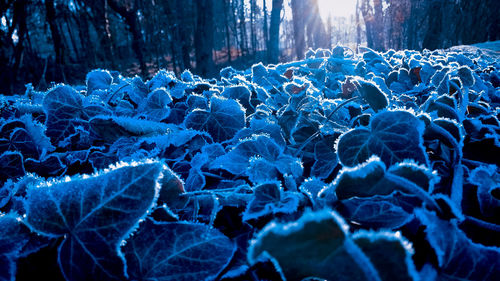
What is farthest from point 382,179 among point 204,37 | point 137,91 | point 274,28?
point 274,28

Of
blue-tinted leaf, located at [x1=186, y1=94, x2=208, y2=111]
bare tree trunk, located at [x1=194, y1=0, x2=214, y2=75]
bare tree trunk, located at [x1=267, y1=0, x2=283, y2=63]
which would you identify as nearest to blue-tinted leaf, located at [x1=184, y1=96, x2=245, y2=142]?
blue-tinted leaf, located at [x1=186, y1=94, x2=208, y2=111]

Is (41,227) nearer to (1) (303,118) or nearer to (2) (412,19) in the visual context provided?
(1) (303,118)

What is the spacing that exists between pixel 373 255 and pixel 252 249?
146 mm

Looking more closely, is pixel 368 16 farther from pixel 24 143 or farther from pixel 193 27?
pixel 24 143

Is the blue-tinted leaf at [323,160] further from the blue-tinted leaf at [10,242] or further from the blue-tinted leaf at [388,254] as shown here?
the blue-tinted leaf at [10,242]

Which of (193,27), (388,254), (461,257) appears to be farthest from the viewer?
(193,27)

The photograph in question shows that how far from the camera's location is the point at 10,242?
1.66ft

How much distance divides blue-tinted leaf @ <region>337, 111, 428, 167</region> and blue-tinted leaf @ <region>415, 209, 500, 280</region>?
0.21 meters

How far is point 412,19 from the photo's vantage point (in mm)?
12734

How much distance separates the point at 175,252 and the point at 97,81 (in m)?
1.47

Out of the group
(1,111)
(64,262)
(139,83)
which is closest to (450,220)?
(64,262)

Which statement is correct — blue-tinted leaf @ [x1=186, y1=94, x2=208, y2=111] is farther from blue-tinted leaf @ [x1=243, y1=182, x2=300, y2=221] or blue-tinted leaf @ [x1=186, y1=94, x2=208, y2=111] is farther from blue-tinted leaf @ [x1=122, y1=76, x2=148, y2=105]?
blue-tinted leaf @ [x1=243, y1=182, x2=300, y2=221]

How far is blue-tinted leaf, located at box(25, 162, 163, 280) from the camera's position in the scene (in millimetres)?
470

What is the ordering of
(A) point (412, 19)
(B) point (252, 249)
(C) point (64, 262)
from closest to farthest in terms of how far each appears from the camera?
(B) point (252, 249) < (C) point (64, 262) < (A) point (412, 19)
